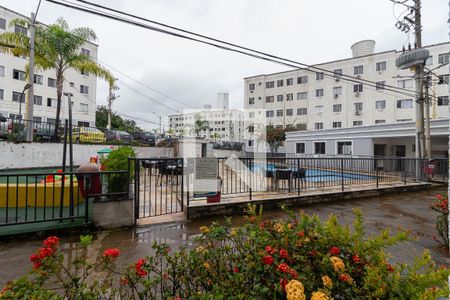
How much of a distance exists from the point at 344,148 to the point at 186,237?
21341mm

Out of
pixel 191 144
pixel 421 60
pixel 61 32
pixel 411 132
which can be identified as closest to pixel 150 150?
pixel 191 144

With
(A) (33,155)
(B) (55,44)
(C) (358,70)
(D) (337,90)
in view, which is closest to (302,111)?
(D) (337,90)

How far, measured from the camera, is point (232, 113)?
267ft

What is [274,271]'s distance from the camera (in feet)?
5.13

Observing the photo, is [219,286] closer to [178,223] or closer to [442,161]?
[178,223]

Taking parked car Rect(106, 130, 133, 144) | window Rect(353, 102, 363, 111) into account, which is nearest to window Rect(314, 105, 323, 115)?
window Rect(353, 102, 363, 111)

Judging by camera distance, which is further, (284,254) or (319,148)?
(319,148)

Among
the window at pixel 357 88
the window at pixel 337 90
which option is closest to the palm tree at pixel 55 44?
the window at pixel 337 90

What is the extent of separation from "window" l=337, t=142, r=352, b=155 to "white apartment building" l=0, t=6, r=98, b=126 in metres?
32.4

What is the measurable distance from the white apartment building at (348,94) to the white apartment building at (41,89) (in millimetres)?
29183

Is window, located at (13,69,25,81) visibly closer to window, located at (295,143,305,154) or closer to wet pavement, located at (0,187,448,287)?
wet pavement, located at (0,187,448,287)

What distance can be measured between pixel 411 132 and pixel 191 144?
55.0ft

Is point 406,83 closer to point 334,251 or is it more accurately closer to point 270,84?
point 270,84

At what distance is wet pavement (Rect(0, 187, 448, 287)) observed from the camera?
3396 millimetres
